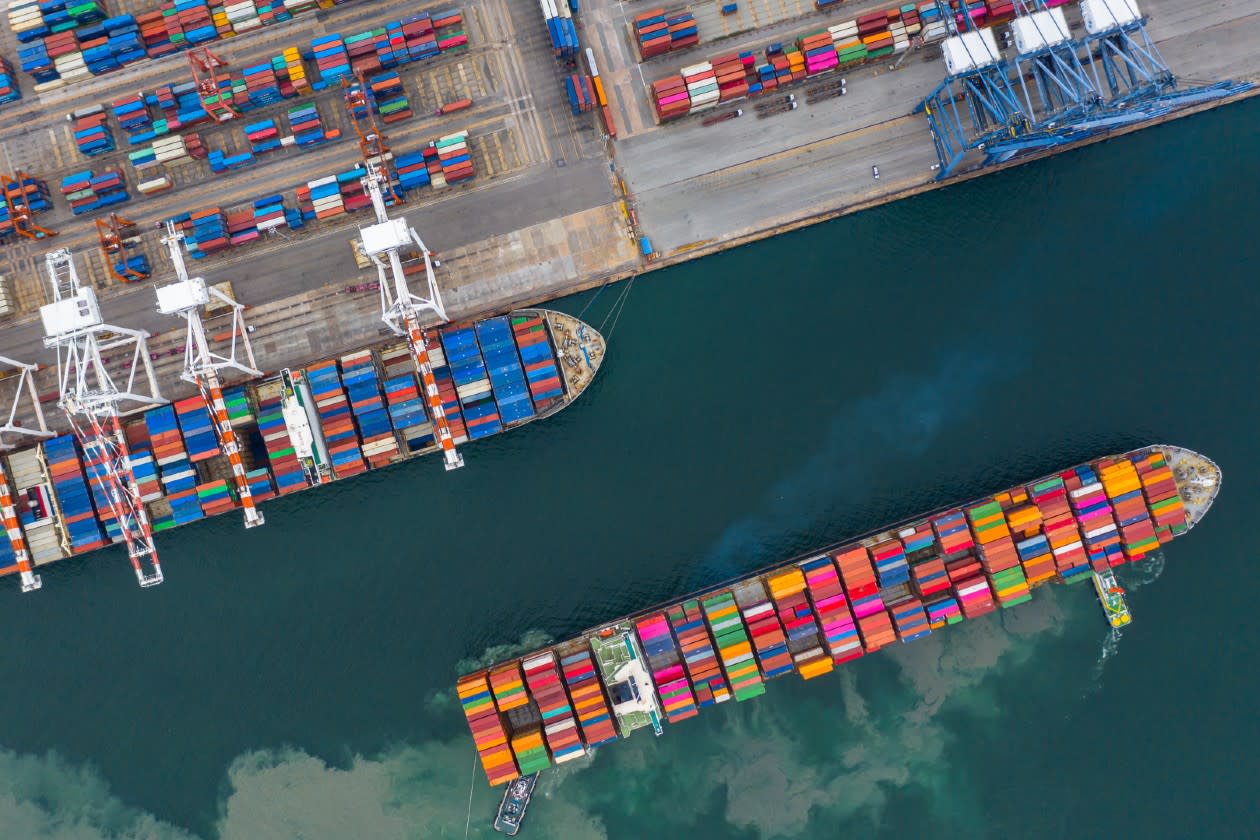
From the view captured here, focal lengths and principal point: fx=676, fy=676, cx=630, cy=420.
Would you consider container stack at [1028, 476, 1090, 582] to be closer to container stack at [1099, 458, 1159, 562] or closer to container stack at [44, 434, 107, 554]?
container stack at [1099, 458, 1159, 562]

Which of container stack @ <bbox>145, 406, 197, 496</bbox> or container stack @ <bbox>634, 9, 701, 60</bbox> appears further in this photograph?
container stack @ <bbox>634, 9, 701, 60</bbox>

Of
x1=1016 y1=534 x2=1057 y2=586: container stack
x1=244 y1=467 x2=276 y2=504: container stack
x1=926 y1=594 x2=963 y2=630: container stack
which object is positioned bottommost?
x1=926 y1=594 x2=963 y2=630: container stack

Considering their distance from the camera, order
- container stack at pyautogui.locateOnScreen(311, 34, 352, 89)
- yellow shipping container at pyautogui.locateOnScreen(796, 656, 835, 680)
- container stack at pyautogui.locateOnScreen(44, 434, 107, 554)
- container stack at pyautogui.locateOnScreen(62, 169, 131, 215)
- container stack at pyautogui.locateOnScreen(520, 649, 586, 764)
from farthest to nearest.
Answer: container stack at pyautogui.locateOnScreen(62, 169, 131, 215)
container stack at pyautogui.locateOnScreen(311, 34, 352, 89)
yellow shipping container at pyautogui.locateOnScreen(796, 656, 835, 680)
container stack at pyautogui.locateOnScreen(44, 434, 107, 554)
container stack at pyautogui.locateOnScreen(520, 649, 586, 764)

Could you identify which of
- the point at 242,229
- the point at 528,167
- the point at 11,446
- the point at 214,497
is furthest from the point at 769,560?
the point at 11,446

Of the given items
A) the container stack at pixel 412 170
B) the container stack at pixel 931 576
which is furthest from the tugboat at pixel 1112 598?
the container stack at pixel 412 170

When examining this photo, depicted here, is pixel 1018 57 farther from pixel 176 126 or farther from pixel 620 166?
pixel 176 126

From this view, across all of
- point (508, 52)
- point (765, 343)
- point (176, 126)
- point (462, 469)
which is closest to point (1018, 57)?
point (765, 343)

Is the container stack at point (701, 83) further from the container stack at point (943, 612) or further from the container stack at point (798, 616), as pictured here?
the container stack at point (943, 612)

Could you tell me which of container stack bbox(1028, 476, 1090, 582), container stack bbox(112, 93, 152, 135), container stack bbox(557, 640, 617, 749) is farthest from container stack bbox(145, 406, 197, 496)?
container stack bbox(1028, 476, 1090, 582)
